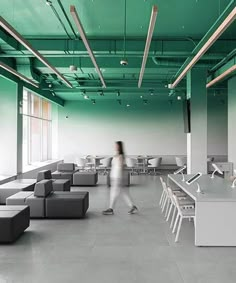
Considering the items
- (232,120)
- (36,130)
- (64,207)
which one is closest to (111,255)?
(64,207)

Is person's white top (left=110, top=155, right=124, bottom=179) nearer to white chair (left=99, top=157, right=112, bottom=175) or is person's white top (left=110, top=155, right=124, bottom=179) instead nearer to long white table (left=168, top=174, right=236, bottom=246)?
long white table (left=168, top=174, right=236, bottom=246)

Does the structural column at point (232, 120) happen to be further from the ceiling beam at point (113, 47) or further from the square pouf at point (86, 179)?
the square pouf at point (86, 179)

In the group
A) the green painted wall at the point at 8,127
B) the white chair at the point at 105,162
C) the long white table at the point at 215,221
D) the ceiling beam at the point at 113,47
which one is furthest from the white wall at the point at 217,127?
the long white table at the point at 215,221

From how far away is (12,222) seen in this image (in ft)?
16.1

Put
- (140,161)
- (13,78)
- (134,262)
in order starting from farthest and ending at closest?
(140,161)
(13,78)
(134,262)

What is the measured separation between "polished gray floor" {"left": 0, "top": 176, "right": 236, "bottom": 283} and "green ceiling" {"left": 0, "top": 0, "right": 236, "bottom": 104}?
4.08 meters

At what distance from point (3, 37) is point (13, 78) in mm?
2630

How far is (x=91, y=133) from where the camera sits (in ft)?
57.5

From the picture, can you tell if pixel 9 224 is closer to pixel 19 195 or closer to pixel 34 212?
pixel 34 212

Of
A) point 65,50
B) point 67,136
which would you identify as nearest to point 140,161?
point 67,136

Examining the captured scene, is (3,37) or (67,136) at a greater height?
(3,37)

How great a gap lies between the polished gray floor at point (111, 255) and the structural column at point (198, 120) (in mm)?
3444

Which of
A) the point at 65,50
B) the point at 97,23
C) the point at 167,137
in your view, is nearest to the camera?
the point at 97,23

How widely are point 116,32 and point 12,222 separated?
4928 mm
